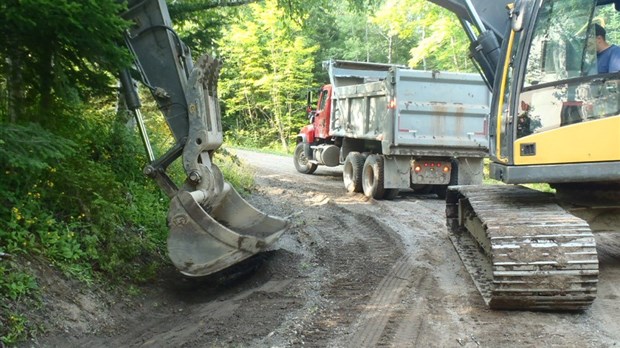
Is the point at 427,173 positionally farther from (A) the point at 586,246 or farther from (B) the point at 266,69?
(B) the point at 266,69

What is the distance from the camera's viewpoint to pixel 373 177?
11.3 m

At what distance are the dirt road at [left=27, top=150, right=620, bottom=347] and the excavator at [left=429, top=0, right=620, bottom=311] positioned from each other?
285 mm

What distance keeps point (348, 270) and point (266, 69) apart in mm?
25030

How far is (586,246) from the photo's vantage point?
14.6ft

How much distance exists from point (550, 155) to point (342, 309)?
2171mm

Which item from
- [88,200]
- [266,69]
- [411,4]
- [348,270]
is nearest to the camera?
[88,200]

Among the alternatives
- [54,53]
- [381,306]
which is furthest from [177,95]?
[381,306]

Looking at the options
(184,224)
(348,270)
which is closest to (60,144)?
(184,224)

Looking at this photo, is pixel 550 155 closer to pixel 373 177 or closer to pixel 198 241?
pixel 198 241

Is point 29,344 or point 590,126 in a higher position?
point 590,126

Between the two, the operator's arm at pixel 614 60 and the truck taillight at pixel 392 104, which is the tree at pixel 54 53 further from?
the truck taillight at pixel 392 104

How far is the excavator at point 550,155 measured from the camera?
4.42 metres

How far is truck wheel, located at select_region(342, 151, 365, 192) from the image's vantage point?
1204cm

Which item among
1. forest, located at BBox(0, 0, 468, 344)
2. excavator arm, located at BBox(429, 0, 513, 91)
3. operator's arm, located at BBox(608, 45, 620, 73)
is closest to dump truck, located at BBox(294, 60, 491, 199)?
forest, located at BBox(0, 0, 468, 344)
